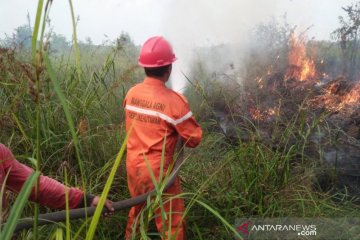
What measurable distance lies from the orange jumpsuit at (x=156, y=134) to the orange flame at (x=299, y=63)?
5857 millimetres

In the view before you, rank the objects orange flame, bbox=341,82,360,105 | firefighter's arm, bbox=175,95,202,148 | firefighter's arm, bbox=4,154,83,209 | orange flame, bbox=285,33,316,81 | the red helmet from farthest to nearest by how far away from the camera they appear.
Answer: orange flame, bbox=285,33,316,81 → orange flame, bbox=341,82,360,105 → the red helmet → firefighter's arm, bbox=175,95,202,148 → firefighter's arm, bbox=4,154,83,209

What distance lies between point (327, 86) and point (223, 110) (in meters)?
2.14

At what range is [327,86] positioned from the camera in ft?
23.2

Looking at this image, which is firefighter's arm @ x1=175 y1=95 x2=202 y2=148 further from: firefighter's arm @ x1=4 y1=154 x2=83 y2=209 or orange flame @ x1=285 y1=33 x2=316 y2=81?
orange flame @ x1=285 y1=33 x2=316 y2=81

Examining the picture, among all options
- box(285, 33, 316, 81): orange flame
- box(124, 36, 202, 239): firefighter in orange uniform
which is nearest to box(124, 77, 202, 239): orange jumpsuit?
box(124, 36, 202, 239): firefighter in orange uniform

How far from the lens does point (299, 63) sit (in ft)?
29.4

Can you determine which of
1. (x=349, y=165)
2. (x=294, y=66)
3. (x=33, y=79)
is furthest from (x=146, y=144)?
(x=294, y=66)

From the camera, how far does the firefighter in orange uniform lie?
2.83m

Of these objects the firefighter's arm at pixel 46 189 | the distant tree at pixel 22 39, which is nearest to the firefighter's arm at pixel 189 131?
the firefighter's arm at pixel 46 189

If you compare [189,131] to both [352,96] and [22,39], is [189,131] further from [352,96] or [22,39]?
[352,96]

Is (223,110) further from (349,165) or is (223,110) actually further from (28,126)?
(28,126)

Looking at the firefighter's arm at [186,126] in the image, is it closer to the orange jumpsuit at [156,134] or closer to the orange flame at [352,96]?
the orange jumpsuit at [156,134]

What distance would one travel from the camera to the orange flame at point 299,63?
8328 millimetres

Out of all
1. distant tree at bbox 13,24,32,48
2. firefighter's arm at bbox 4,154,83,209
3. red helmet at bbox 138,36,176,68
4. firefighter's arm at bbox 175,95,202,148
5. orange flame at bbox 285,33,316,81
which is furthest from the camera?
orange flame at bbox 285,33,316,81
